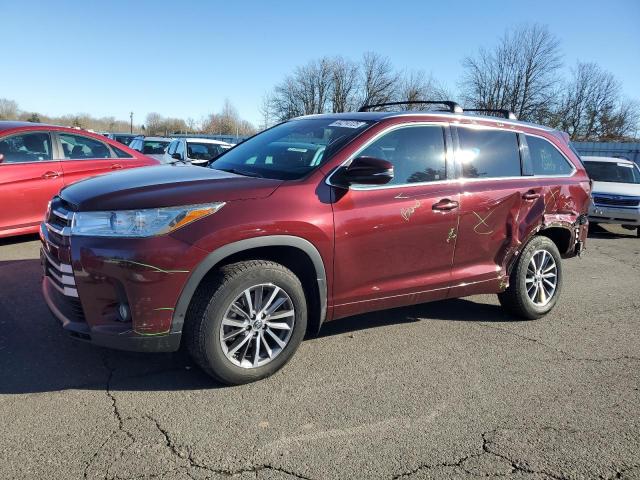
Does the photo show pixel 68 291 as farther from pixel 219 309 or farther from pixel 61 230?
pixel 219 309

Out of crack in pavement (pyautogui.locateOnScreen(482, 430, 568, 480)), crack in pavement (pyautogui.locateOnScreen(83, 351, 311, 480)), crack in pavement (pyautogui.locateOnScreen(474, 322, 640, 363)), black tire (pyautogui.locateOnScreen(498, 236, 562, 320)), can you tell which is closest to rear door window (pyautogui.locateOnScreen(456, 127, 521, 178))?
black tire (pyautogui.locateOnScreen(498, 236, 562, 320))

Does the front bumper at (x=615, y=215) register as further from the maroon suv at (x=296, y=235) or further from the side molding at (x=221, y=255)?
the side molding at (x=221, y=255)

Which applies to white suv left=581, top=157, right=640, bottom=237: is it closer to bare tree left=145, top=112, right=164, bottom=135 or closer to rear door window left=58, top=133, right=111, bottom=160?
rear door window left=58, top=133, right=111, bottom=160

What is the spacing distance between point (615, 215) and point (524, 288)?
25.7ft

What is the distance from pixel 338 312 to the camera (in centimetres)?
358

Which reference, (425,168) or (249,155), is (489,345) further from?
(249,155)

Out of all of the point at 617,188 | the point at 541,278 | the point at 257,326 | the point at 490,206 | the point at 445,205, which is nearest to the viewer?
the point at 257,326

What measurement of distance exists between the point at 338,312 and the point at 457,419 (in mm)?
1063

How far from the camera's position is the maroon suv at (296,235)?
9.50ft

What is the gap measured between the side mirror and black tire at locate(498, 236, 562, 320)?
6.23 ft

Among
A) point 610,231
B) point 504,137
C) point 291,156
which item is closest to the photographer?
point 291,156

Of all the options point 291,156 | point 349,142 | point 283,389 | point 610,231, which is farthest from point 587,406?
point 610,231

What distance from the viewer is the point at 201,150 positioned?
41.8 feet

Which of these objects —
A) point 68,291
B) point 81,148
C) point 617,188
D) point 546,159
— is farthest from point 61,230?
point 617,188
